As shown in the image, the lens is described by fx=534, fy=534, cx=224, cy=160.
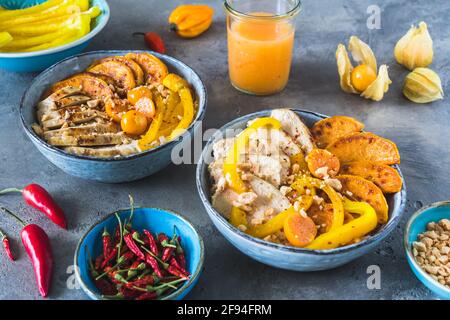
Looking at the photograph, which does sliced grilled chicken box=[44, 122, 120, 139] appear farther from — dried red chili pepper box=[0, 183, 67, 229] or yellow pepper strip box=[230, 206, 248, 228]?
yellow pepper strip box=[230, 206, 248, 228]

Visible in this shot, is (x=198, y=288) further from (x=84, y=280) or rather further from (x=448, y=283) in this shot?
(x=448, y=283)

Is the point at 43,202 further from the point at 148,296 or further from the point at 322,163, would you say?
the point at 322,163

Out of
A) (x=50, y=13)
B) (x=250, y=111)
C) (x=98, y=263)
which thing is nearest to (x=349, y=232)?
(x=98, y=263)

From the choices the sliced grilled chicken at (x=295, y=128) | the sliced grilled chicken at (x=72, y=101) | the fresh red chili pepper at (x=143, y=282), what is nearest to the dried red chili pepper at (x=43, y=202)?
the sliced grilled chicken at (x=72, y=101)

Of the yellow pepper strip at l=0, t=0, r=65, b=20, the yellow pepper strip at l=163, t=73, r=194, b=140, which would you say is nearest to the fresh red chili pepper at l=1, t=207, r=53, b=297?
the yellow pepper strip at l=163, t=73, r=194, b=140

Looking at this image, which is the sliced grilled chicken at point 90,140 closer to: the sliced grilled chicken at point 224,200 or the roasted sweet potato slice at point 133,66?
the roasted sweet potato slice at point 133,66

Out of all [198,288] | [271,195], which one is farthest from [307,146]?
[198,288]
